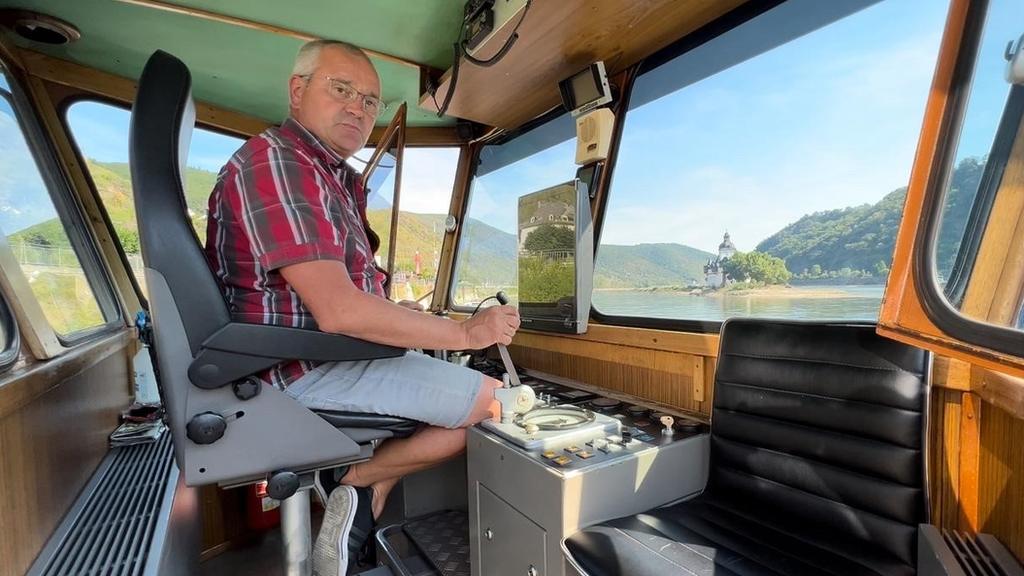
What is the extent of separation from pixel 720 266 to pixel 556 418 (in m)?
0.75

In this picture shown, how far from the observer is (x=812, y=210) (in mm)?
1371

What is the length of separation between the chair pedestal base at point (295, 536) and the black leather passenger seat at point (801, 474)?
60 centimetres

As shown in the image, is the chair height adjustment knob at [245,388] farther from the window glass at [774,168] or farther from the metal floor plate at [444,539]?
the window glass at [774,168]

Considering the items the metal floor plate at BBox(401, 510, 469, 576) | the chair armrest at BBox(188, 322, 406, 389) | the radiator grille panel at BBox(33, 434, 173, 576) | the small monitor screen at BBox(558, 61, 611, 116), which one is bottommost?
the metal floor plate at BBox(401, 510, 469, 576)

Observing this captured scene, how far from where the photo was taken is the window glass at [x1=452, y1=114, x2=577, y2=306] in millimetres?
2357

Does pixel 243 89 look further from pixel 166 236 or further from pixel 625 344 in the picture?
pixel 625 344

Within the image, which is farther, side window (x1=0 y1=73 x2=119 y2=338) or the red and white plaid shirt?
side window (x1=0 y1=73 x2=119 y2=338)

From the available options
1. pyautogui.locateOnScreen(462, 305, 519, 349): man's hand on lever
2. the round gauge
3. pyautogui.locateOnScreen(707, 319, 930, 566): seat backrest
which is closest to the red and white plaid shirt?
pyautogui.locateOnScreen(462, 305, 519, 349): man's hand on lever

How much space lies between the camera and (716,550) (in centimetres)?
98

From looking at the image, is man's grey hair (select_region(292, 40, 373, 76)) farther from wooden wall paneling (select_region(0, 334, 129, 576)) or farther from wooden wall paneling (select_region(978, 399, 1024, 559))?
wooden wall paneling (select_region(978, 399, 1024, 559))

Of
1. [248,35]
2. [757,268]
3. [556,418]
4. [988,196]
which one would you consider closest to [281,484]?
[556,418]

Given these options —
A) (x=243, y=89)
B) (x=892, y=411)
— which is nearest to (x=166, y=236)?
(x=892, y=411)

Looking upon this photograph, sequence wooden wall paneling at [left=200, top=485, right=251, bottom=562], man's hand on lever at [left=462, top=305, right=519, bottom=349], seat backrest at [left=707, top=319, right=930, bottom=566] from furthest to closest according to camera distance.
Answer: wooden wall paneling at [left=200, top=485, right=251, bottom=562] → man's hand on lever at [left=462, top=305, right=519, bottom=349] → seat backrest at [left=707, top=319, right=930, bottom=566]

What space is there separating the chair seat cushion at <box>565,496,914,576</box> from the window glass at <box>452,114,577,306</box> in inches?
60.4
